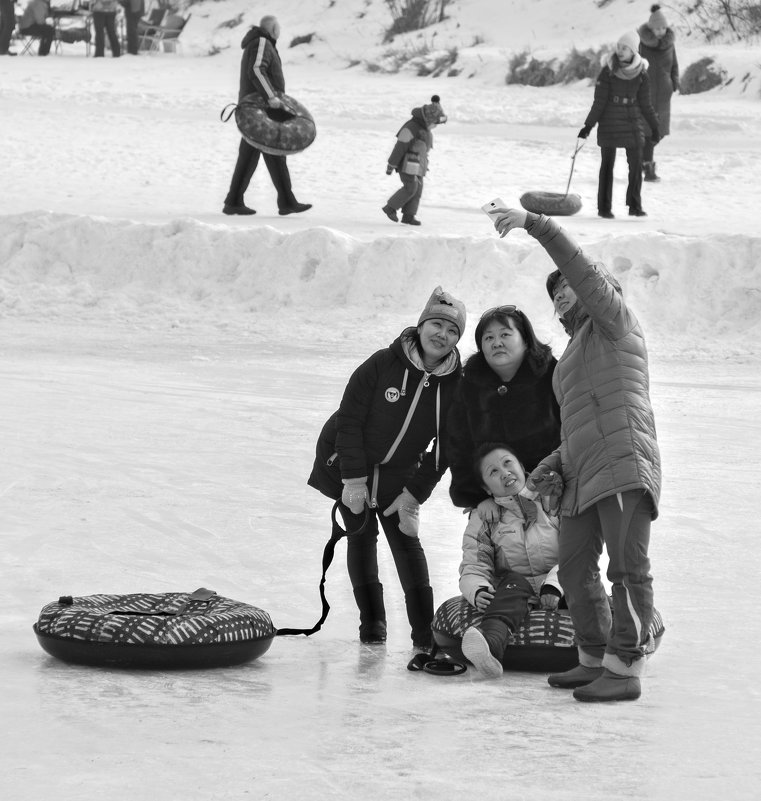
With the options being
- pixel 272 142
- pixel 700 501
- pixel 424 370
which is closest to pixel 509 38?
pixel 272 142

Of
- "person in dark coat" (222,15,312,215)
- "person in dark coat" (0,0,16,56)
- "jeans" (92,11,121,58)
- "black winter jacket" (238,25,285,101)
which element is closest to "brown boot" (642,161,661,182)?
"person in dark coat" (222,15,312,215)

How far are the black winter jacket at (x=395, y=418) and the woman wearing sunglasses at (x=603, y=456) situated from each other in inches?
22.4

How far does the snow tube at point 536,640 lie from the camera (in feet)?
16.0

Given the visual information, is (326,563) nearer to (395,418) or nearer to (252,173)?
(395,418)

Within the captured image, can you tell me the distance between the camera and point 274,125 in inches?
513


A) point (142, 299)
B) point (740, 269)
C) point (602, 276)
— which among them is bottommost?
point (142, 299)

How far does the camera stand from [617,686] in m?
4.45

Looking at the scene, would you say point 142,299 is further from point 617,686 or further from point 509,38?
point 509,38

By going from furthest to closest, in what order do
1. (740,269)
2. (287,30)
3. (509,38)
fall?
(287,30) → (509,38) → (740,269)

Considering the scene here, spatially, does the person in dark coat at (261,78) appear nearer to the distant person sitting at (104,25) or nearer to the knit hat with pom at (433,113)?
the knit hat with pom at (433,113)

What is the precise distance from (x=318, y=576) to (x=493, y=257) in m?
6.90

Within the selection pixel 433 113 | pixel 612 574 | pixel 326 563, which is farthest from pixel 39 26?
pixel 612 574

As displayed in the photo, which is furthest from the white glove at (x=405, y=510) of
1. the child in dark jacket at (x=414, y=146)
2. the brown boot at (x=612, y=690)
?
the child in dark jacket at (x=414, y=146)

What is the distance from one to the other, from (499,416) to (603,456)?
612 mm
